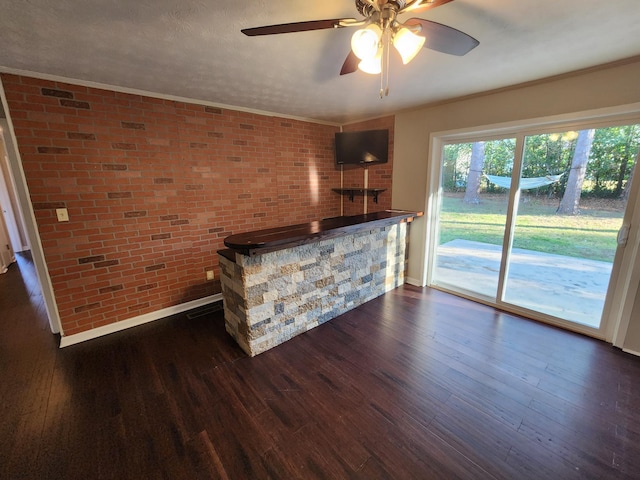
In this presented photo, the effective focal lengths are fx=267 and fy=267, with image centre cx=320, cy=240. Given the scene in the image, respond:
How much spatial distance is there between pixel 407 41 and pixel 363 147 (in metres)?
2.53

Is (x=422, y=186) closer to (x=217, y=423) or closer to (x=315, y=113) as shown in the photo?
(x=315, y=113)

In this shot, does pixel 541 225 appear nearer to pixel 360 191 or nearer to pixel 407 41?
pixel 360 191

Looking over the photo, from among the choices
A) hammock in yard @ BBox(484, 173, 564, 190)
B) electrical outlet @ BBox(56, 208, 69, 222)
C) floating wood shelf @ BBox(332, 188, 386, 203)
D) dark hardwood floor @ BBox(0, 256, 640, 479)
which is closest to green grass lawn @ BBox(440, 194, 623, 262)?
hammock in yard @ BBox(484, 173, 564, 190)

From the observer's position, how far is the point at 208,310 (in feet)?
10.00

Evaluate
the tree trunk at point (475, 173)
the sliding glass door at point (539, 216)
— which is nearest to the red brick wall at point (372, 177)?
the sliding glass door at point (539, 216)

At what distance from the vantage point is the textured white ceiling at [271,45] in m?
1.34

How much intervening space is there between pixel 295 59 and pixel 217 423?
2481mm

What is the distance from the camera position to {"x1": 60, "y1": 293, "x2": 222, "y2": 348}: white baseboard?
2.47m

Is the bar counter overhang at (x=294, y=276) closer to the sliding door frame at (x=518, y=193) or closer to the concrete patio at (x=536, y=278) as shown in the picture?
the sliding door frame at (x=518, y=193)

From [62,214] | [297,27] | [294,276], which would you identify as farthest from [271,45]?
[62,214]

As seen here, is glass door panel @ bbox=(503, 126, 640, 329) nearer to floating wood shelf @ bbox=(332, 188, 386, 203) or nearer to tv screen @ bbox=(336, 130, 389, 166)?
tv screen @ bbox=(336, 130, 389, 166)

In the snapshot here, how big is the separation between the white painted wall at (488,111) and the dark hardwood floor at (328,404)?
3.63 ft

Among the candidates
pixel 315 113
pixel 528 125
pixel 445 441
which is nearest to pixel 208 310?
pixel 445 441

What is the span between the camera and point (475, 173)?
3.03 metres
